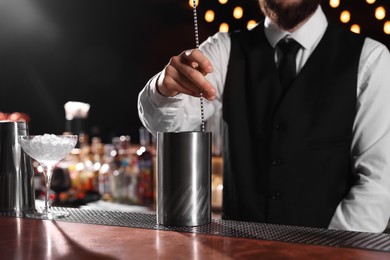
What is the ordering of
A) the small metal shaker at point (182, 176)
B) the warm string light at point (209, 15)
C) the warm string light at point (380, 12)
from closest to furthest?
the small metal shaker at point (182, 176)
the warm string light at point (380, 12)
the warm string light at point (209, 15)

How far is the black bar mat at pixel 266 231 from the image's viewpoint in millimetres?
910

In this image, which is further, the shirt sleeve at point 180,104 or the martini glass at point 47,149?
the shirt sleeve at point 180,104

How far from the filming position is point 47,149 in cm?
120

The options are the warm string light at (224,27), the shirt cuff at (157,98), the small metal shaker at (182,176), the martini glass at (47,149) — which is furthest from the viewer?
the warm string light at (224,27)

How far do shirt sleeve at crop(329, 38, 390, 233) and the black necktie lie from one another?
227 millimetres

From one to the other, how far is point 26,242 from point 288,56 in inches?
44.6

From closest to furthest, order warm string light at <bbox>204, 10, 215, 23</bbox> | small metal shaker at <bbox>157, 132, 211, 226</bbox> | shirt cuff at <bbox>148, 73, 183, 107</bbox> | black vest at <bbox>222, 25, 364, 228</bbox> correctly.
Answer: small metal shaker at <bbox>157, 132, 211, 226</bbox> < shirt cuff at <bbox>148, 73, 183, 107</bbox> < black vest at <bbox>222, 25, 364, 228</bbox> < warm string light at <bbox>204, 10, 215, 23</bbox>

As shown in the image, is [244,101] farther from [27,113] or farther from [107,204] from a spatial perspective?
[27,113]

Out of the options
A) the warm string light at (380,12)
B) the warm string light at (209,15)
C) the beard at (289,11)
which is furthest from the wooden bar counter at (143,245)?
the warm string light at (209,15)

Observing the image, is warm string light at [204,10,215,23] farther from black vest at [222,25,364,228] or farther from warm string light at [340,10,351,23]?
black vest at [222,25,364,228]

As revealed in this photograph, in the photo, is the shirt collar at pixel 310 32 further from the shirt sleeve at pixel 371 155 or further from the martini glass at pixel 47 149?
the martini glass at pixel 47 149

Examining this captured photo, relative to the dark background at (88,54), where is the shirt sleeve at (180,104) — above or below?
below

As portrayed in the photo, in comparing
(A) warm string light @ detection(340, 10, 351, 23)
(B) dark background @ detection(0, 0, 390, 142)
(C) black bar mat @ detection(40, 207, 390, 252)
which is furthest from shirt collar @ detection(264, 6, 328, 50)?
(B) dark background @ detection(0, 0, 390, 142)

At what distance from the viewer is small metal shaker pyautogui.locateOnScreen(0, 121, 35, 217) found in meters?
1.26
